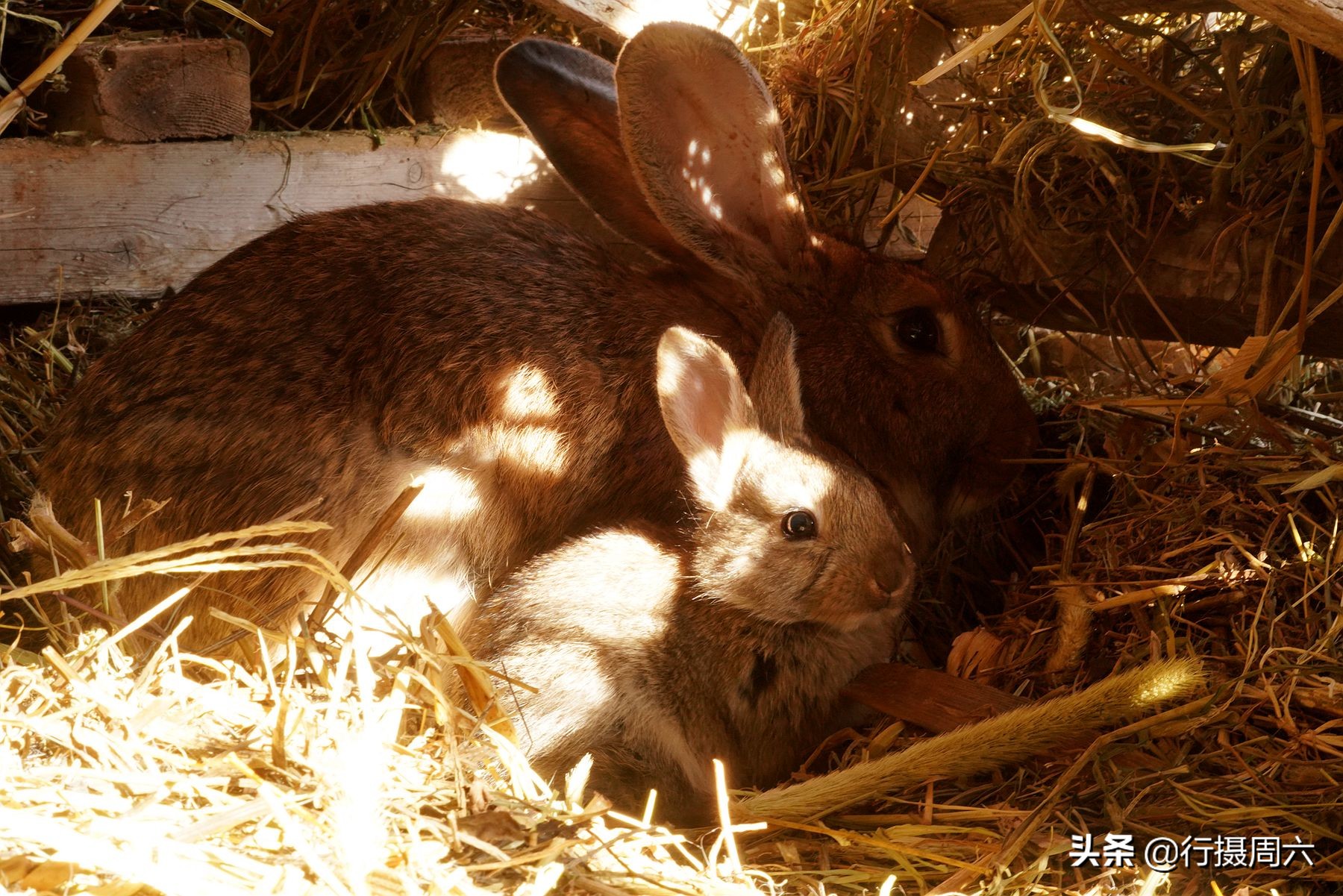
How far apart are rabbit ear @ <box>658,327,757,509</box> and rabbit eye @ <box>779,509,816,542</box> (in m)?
0.22

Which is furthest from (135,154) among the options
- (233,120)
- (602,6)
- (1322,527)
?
(1322,527)

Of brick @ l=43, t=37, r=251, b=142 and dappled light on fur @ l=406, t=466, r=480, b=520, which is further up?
brick @ l=43, t=37, r=251, b=142

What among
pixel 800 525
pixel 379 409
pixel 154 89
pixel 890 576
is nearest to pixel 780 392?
pixel 800 525

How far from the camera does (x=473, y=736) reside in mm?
2584

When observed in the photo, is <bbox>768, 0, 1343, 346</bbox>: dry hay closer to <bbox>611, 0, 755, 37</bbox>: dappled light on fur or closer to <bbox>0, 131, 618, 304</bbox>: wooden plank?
<bbox>611, 0, 755, 37</bbox>: dappled light on fur

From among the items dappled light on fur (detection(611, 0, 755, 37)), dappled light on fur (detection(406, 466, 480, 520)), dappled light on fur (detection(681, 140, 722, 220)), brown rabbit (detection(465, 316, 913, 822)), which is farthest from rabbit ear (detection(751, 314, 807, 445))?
dappled light on fur (detection(611, 0, 755, 37))

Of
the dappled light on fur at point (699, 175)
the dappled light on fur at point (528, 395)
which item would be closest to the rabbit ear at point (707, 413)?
the dappled light on fur at point (528, 395)

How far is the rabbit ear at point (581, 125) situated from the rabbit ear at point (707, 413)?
0.76 meters

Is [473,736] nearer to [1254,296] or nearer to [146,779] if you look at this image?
[146,779]

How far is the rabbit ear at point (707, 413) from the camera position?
323 cm

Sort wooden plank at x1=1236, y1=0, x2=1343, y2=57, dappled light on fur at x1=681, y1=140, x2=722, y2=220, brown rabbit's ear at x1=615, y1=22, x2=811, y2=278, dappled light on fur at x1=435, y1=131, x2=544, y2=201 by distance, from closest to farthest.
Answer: wooden plank at x1=1236, y1=0, x2=1343, y2=57 < brown rabbit's ear at x1=615, y1=22, x2=811, y2=278 < dappled light on fur at x1=681, y1=140, x2=722, y2=220 < dappled light on fur at x1=435, y1=131, x2=544, y2=201

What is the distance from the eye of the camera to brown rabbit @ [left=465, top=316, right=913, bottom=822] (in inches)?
121

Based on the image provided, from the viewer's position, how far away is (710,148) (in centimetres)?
380

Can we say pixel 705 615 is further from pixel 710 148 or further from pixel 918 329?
pixel 710 148
